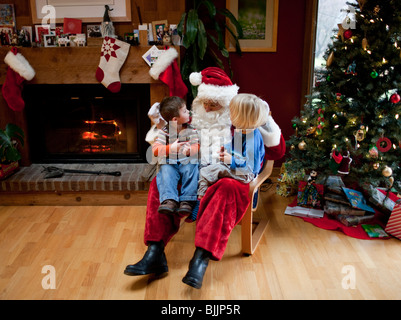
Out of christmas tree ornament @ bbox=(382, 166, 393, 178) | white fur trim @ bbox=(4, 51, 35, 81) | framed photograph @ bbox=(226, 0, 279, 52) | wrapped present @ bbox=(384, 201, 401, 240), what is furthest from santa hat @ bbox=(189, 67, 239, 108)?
white fur trim @ bbox=(4, 51, 35, 81)

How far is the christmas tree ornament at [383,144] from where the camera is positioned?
255 cm

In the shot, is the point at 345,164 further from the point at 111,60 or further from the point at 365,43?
the point at 111,60

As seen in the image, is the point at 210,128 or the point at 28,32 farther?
the point at 28,32

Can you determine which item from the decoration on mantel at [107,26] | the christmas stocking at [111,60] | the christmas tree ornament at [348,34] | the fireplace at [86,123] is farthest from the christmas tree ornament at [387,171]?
the decoration on mantel at [107,26]

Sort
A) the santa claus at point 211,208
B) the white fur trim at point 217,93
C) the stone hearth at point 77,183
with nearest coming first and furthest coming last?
the santa claus at point 211,208 → the white fur trim at point 217,93 → the stone hearth at point 77,183

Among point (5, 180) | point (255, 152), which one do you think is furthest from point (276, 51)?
point (5, 180)

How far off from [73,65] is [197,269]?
6.39ft

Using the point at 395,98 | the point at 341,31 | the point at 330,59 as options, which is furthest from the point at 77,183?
the point at 395,98

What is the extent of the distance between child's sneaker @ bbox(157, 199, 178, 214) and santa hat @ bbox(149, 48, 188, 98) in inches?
46.2

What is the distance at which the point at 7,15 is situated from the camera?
305 centimetres

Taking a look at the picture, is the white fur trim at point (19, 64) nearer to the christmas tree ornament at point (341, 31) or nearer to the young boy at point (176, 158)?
the young boy at point (176, 158)

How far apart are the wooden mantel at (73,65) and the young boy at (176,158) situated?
88 cm

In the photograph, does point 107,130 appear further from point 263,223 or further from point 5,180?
point 263,223
